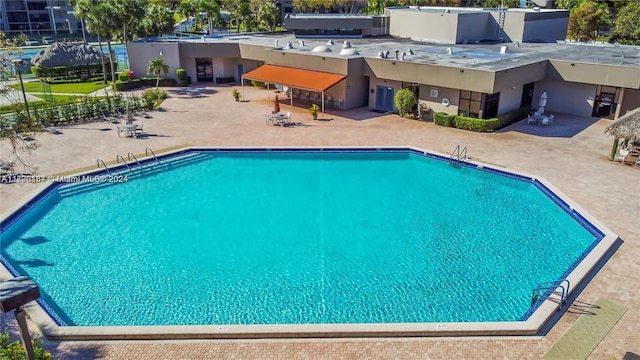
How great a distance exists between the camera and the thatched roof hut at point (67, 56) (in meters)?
50.9

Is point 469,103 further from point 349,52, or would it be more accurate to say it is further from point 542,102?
point 349,52

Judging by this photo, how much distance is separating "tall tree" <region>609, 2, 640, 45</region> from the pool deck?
3497 cm

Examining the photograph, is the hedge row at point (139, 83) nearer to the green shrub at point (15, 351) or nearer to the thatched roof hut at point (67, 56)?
the thatched roof hut at point (67, 56)

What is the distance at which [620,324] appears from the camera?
1357cm

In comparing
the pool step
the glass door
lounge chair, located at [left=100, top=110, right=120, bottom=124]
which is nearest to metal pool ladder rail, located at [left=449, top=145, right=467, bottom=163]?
the pool step

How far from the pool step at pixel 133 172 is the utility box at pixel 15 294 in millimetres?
14788

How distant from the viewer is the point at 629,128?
974 inches

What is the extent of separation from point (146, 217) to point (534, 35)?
139 feet

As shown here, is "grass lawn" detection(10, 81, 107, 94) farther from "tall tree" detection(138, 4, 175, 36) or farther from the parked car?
the parked car

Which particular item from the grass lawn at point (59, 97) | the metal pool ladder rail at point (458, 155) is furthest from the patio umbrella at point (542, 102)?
the grass lawn at point (59, 97)

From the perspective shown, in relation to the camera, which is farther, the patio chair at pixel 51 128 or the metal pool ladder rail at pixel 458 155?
the patio chair at pixel 51 128

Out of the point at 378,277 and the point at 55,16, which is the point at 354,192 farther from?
the point at 55,16

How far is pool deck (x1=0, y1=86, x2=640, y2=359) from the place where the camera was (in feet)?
41.8

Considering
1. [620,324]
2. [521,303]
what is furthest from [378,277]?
[620,324]
